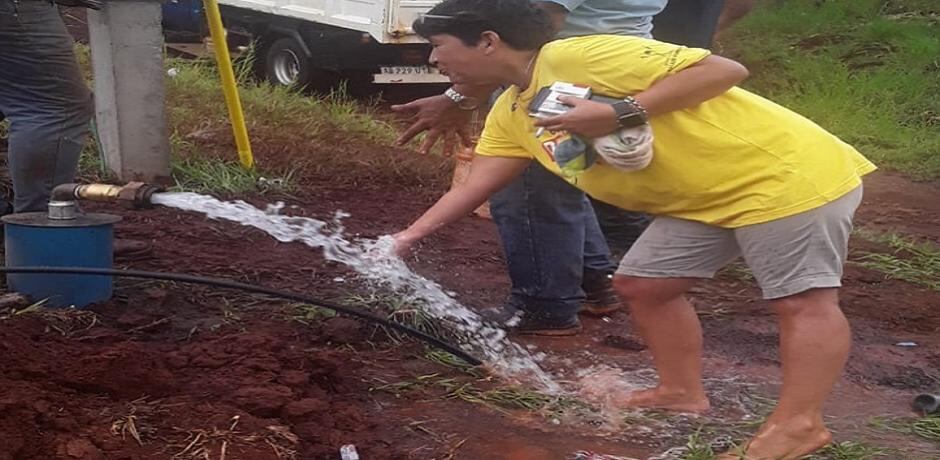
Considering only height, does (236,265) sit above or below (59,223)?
below

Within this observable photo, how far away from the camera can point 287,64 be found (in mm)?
11633

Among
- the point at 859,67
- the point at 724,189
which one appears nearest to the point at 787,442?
the point at 724,189

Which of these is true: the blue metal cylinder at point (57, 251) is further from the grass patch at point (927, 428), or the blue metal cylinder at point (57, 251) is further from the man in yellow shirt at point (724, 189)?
the grass patch at point (927, 428)

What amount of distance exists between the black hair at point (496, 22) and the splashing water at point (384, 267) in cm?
67

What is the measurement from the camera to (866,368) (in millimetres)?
4277

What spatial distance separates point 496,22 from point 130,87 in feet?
10.4

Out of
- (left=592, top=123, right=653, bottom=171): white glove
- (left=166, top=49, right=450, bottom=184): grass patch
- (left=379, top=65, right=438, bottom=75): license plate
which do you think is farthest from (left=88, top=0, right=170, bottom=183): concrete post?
(left=379, top=65, right=438, bottom=75): license plate

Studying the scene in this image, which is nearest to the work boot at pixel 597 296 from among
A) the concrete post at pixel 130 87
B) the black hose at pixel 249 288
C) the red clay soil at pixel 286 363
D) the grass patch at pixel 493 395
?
the red clay soil at pixel 286 363

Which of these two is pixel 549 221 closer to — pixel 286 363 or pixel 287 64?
pixel 286 363

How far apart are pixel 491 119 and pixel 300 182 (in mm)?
3003

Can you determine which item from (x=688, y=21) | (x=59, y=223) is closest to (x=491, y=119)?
(x=59, y=223)

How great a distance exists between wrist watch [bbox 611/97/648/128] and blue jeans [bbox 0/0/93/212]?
2271 mm

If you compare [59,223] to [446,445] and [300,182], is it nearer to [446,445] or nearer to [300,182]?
[446,445]

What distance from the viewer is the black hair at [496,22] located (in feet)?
11.1
